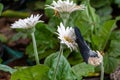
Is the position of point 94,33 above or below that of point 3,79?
above

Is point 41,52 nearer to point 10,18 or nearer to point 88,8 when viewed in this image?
point 88,8

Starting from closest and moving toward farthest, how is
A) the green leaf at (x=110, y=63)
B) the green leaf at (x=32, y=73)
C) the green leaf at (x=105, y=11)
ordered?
the green leaf at (x=32, y=73), the green leaf at (x=110, y=63), the green leaf at (x=105, y=11)

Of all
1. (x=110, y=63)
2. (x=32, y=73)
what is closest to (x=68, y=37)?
(x=32, y=73)

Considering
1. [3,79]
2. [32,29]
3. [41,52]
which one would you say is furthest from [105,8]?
[32,29]

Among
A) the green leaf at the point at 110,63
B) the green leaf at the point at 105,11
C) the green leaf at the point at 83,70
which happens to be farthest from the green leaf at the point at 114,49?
the green leaf at the point at 105,11

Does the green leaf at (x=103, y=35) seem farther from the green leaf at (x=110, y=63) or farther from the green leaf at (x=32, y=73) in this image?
the green leaf at (x=32, y=73)

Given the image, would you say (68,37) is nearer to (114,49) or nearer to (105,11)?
(114,49)

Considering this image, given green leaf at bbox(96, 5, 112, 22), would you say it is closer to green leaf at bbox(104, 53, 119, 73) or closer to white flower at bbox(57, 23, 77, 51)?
green leaf at bbox(104, 53, 119, 73)
